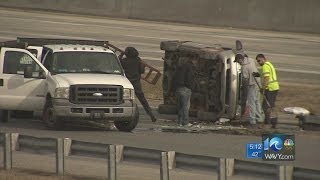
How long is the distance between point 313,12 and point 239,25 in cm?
582

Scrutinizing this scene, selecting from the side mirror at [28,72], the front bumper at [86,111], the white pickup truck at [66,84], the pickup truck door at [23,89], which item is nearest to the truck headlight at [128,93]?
the white pickup truck at [66,84]

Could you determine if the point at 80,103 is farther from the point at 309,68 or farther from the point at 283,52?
the point at 283,52

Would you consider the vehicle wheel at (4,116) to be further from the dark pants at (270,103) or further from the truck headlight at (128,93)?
the dark pants at (270,103)

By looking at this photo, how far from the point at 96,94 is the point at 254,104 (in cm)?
404

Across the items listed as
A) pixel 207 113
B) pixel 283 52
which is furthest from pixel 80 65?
pixel 283 52

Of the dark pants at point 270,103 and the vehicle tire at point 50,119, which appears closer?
the vehicle tire at point 50,119

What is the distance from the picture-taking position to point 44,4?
65875 millimetres

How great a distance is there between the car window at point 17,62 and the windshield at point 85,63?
52cm

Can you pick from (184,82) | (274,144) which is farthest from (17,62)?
(274,144)

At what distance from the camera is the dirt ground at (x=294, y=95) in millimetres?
25594

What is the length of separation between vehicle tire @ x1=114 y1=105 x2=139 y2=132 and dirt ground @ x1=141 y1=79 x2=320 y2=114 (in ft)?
24.3

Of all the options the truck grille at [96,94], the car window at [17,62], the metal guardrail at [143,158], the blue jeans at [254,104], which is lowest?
the blue jeans at [254,104]

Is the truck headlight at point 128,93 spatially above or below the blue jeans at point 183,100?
above

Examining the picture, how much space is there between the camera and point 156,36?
49.7 m
